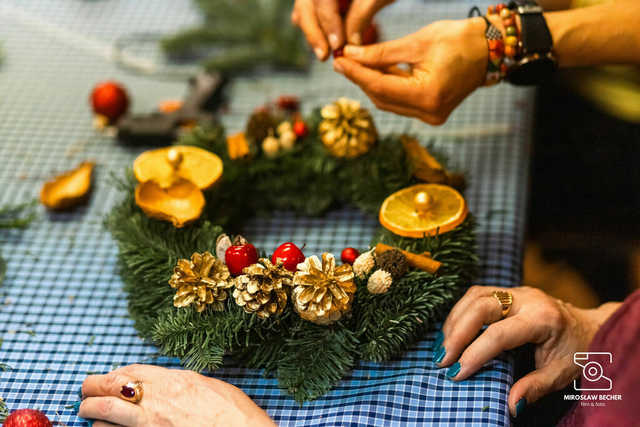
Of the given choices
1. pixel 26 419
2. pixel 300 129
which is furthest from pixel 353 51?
pixel 26 419

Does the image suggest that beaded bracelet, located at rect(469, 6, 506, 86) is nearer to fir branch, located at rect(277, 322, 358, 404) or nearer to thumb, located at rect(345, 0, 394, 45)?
thumb, located at rect(345, 0, 394, 45)

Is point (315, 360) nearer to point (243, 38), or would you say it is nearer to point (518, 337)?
point (518, 337)

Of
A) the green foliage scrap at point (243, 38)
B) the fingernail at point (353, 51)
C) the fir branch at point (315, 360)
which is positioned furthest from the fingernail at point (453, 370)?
the green foliage scrap at point (243, 38)

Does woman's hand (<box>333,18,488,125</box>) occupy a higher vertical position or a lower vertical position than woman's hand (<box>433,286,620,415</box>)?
higher

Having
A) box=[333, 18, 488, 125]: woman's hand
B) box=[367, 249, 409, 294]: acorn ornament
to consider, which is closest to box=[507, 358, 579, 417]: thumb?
box=[367, 249, 409, 294]: acorn ornament

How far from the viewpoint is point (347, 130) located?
1.06m

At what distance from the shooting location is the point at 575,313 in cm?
93

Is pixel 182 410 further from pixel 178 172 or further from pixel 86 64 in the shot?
pixel 86 64

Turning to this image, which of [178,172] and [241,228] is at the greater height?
[178,172]

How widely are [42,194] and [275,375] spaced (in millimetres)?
582

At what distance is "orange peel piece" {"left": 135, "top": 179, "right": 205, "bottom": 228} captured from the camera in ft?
3.19

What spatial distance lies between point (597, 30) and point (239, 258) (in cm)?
67

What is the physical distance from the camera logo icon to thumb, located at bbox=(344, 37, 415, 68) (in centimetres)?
51

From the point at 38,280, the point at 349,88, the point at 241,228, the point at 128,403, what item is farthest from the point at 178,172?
the point at 349,88
